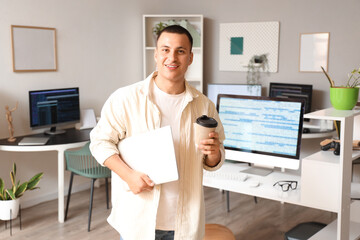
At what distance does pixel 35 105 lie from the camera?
4266mm

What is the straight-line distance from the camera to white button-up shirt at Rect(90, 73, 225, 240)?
1748 millimetres

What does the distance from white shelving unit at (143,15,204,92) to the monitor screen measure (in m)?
0.91

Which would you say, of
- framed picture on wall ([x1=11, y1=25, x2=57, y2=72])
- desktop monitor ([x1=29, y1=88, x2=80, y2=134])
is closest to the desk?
desktop monitor ([x1=29, y1=88, x2=80, y2=134])

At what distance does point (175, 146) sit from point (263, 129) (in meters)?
1.29

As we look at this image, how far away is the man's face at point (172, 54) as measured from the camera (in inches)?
67.6

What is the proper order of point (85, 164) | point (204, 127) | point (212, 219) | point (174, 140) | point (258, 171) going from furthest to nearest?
point (212, 219), point (85, 164), point (258, 171), point (174, 140), point (204, 127)

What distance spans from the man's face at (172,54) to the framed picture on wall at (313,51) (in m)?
3.48

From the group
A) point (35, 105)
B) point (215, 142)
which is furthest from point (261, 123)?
point (35, 105)

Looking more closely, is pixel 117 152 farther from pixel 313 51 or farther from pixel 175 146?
pixel 313 51

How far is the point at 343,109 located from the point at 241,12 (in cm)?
298

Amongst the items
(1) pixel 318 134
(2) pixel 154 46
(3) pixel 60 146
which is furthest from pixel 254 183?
(2) pixel 154 46

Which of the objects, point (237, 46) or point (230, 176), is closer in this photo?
point (230, 176)

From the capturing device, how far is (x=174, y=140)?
1.79m

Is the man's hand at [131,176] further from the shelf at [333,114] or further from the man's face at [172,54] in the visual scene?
the shelf at [333,114]
